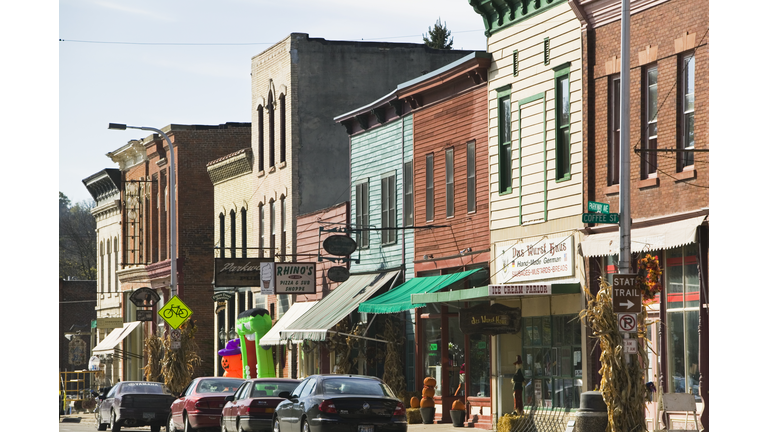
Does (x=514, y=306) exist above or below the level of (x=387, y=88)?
below

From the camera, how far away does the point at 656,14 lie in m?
23.9

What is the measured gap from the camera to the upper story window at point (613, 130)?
25219 millimetres

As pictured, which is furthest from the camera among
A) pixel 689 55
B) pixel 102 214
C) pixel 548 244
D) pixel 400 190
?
pixel 102 214

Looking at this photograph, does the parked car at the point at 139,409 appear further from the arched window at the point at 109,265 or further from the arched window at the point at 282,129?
the arched window at the point at 109,265

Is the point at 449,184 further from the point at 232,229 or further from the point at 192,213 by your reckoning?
the point at 192,213

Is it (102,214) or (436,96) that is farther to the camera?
(102,214)

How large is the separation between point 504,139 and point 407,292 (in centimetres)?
544

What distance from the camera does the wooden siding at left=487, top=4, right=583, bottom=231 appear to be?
87.1 feet

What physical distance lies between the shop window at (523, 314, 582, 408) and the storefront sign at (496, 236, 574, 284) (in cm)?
98

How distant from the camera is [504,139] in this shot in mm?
29594

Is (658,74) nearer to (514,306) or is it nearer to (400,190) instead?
(514,306)

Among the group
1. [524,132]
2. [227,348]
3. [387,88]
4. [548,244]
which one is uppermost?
[387,88]

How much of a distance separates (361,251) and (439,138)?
259 inches

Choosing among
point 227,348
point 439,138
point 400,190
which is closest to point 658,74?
point 439,138
